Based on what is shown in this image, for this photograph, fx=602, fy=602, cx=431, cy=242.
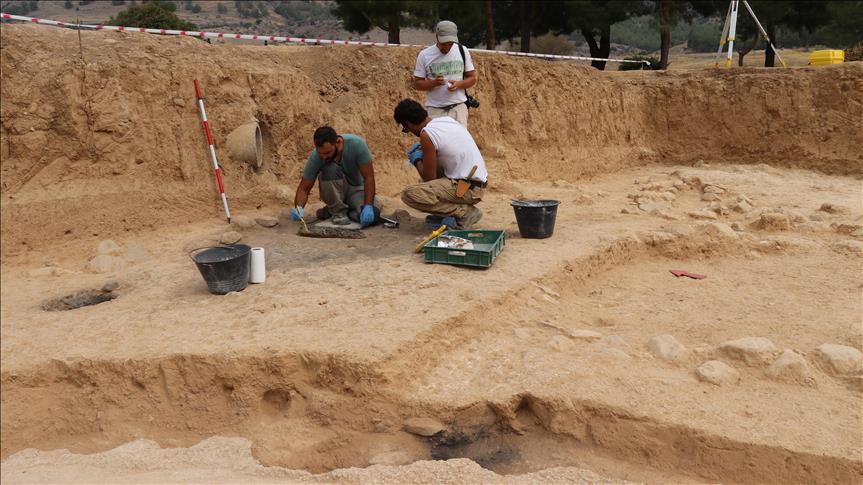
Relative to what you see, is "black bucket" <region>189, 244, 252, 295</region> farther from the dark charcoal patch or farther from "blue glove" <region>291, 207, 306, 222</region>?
"blue glove" <region>291, 207, 306, 222</region>

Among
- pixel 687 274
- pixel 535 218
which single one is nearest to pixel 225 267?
pixel 535 218

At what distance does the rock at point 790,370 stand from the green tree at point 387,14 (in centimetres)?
1393

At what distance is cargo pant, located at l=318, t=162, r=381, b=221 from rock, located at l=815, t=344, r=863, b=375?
3924 millimetres

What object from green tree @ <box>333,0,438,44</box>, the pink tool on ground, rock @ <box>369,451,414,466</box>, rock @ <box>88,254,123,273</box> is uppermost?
green tree @ <box>333,0,438,44</box>

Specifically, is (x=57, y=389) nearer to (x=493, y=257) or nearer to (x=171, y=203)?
(x=171, y=203)

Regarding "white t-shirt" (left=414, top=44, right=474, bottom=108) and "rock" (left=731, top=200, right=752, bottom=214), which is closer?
"white t-shirt" (left=414, top=44, right=474, bottom=108)

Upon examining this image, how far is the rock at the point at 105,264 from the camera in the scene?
15.8ft

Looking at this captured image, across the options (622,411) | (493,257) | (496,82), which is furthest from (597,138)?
(622,411)

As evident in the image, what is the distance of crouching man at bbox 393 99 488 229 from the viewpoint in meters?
5.42

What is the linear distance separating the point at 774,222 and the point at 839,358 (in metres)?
3.25

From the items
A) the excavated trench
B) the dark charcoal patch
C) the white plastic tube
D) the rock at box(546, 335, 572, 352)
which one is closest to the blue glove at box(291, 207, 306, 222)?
the white plastic tube

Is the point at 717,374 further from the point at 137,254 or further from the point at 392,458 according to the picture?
the point at 137,254

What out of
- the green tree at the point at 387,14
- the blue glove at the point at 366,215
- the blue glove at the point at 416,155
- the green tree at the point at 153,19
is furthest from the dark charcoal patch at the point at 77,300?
the green tree at the point at 153,19

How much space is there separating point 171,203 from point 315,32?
3980cm
